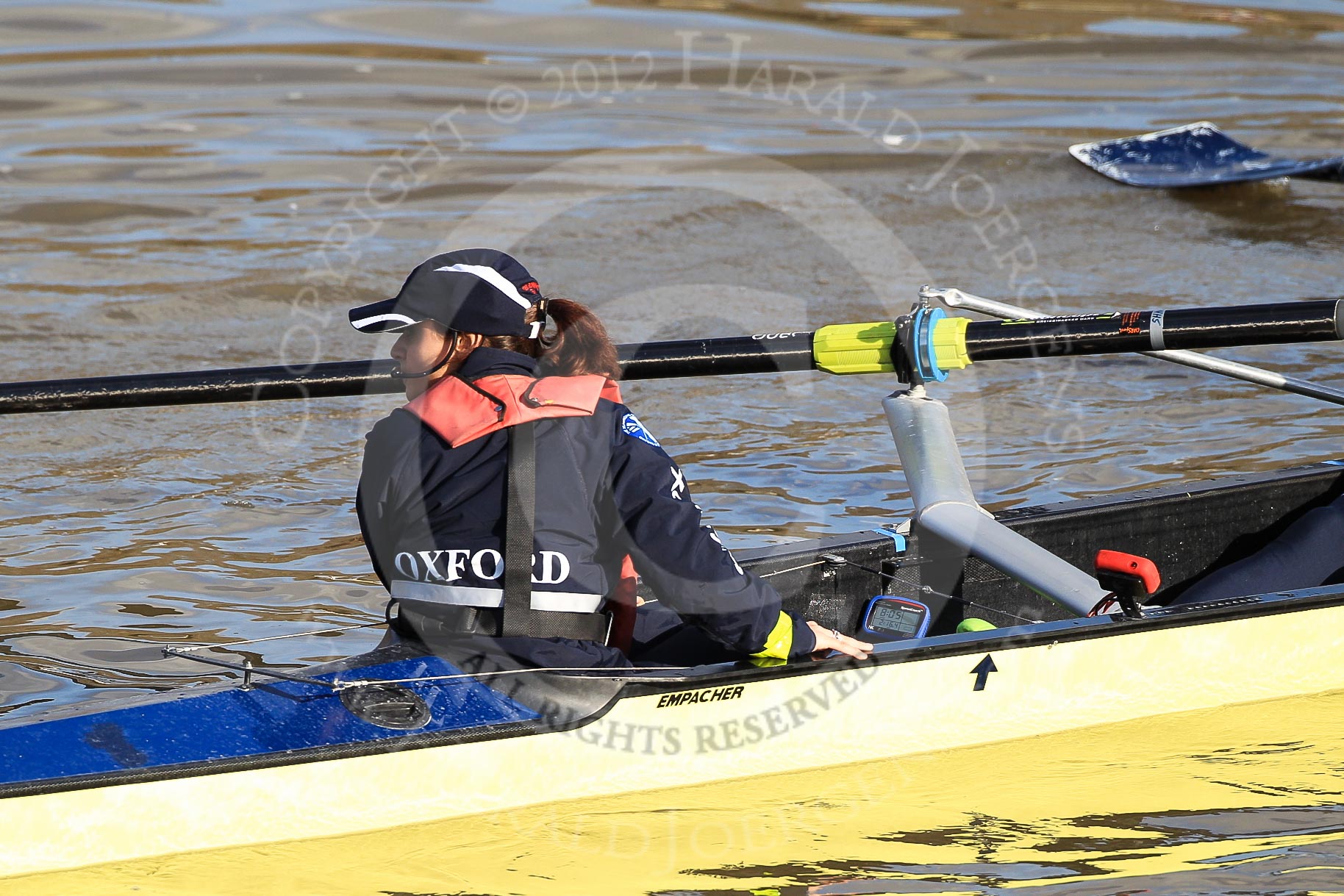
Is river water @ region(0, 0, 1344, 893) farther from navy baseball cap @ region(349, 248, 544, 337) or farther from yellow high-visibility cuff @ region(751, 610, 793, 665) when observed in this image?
navy baseball cap @ region(349, 248, 544, 337)

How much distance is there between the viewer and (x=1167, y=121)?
1481 cm

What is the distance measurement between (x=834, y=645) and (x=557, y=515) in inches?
30.5

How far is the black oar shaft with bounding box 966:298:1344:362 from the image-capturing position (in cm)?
422

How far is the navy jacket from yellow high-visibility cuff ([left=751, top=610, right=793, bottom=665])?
7cm

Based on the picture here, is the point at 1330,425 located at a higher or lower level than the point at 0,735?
lower

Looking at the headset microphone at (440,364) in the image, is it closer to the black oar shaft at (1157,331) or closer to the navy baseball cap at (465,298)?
the navy baseball cap at (465,298)

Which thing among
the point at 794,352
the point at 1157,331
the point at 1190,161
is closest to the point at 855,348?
the point at 794,352

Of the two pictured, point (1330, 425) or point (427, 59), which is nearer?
point (1330, 425)

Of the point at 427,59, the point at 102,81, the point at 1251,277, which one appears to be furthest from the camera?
the point at 427,59

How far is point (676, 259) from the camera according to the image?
1038 cm

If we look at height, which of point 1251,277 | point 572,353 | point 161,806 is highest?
point 572,353

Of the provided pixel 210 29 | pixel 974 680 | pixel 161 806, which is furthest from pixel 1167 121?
pixel 161 806

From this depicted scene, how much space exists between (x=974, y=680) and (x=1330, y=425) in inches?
168

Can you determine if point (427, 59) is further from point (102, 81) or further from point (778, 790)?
point (778, 790)
